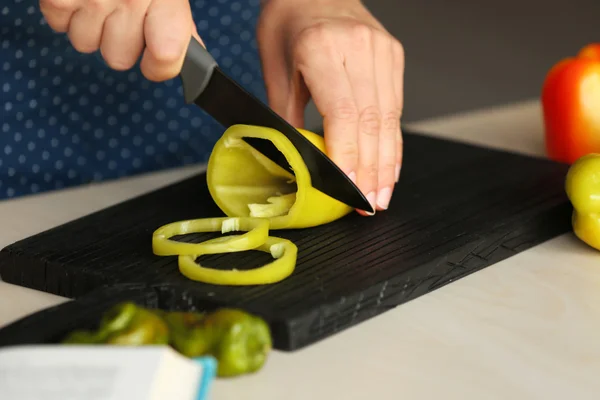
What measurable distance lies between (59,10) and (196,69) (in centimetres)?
21

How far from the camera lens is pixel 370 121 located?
1451mm

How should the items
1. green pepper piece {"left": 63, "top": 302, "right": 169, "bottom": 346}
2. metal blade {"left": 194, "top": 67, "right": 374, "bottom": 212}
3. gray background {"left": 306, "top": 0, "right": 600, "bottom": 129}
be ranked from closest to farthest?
green pepper piece {"left": 63, "top": 302, "right": 169, "bottom": 346}, metal blade {"left": 194, "top": 67, "right": 374, "bottom": 212}, gray background {"left": 306, "top": 0, "right": 600, "bottom": 129}

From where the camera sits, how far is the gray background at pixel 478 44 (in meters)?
4.08

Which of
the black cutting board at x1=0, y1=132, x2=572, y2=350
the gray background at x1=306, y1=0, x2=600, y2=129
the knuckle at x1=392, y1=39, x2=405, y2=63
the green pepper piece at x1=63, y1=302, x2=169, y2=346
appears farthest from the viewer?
the gray background at x1=306, y1=0, x2=600, y2=129

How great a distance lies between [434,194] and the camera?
4.93 feet

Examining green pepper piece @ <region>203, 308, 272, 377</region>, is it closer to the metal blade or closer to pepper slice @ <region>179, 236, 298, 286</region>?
pepper slice @ <region>179, 236, 298, 286</region>

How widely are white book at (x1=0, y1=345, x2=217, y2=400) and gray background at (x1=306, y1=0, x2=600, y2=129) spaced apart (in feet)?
9.72

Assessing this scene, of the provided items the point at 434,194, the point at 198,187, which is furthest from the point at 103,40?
the point at 434,194

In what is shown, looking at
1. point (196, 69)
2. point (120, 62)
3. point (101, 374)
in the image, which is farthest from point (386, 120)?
point (101, 374)

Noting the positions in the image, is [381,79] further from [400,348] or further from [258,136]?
[400,348]

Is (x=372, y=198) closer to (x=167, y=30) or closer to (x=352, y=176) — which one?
(x=352, y=176)

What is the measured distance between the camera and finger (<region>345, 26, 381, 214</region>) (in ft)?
4.67

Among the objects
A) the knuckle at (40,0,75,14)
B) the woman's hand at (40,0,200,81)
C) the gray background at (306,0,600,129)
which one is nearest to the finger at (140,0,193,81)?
the woman's hand at (40,0,200,81)

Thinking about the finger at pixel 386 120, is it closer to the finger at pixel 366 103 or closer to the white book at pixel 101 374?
the finger at pixel 366 103
